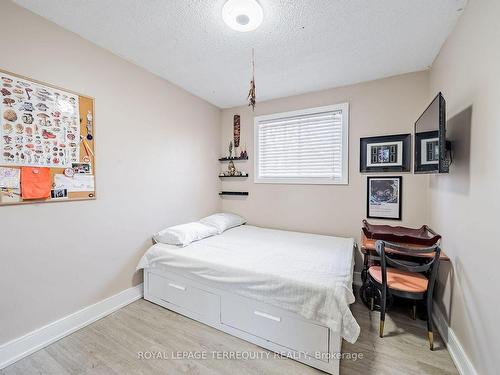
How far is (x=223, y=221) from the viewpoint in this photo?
313cm

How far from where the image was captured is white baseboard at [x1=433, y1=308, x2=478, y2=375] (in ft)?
4.62

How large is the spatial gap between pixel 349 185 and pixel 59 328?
3298 millimetres

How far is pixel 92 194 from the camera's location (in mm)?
2006

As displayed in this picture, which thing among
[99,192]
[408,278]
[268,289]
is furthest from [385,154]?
[99,192]


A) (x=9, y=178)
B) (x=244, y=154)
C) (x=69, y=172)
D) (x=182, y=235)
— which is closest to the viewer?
(x=9, y=178)

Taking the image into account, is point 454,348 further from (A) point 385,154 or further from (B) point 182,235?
(B) point 182,235

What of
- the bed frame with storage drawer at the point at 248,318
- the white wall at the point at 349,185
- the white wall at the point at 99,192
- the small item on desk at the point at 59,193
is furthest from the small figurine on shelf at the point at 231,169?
the small item on desk at the point at 59,193

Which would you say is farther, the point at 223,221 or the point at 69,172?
the point at 223,221

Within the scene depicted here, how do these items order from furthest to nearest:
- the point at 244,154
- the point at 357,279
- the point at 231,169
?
the point at 231,169
the point at 244,154
the point at 357,279

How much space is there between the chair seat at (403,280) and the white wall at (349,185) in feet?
2.48

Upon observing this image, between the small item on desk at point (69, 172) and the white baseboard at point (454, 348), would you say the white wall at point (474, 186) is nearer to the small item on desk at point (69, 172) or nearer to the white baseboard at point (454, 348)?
the white baseboard at point (454, 348)

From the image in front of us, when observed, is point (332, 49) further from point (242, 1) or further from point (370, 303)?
point (370, 303)

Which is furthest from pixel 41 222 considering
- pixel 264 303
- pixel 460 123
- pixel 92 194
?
pixel 460 123

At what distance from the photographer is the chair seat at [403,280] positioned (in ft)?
5.73
